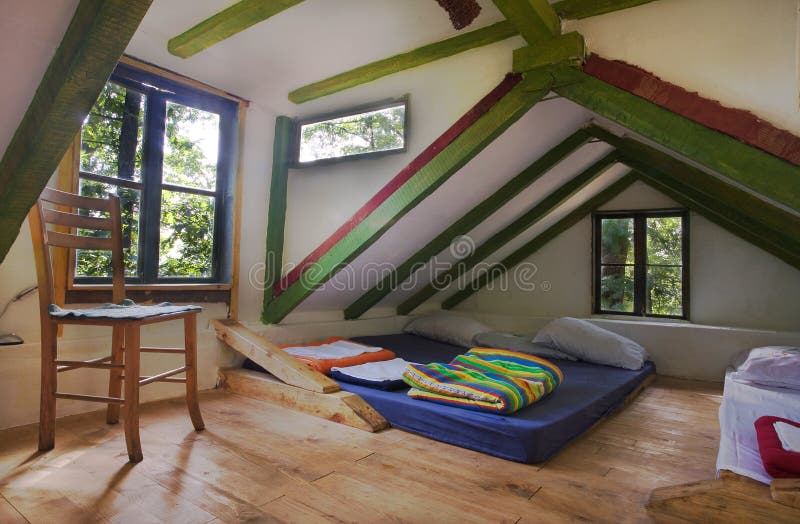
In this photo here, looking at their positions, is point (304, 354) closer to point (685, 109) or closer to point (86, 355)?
point (86, 355)

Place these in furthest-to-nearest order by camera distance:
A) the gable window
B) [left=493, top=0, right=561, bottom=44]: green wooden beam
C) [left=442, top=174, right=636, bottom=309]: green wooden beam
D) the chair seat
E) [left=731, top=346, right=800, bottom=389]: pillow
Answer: [left=442, top=174, right=636, bottom=309]: green wooden beam
the gable window
[left=731, top=346, right=800, bottom=389]: pillow
[left=493, top=0, right=561, bottom=44]: green wooden beam
the chair seat

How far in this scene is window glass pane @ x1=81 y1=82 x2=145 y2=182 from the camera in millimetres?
2414

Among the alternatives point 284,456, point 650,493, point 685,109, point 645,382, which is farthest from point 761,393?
point 284,456

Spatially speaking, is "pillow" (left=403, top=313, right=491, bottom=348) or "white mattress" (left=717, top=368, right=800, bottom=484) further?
"pillow" (left=403, top=313, right=491, bottom=348)

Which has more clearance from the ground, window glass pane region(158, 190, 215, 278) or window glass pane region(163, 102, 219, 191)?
window glass pane region(163, 102, 219, 191)

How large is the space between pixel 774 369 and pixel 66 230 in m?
4.06

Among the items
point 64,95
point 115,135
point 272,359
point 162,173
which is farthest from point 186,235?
point 64,95

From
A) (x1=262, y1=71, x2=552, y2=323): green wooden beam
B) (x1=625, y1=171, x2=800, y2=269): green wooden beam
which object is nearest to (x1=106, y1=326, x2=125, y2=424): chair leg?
(x1=262, y1=71, x2=552, y2=323): green wooden beam

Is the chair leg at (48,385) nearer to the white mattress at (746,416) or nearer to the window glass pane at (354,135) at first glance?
the window glass pane at (354,135)

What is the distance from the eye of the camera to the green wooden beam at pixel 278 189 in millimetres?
3189

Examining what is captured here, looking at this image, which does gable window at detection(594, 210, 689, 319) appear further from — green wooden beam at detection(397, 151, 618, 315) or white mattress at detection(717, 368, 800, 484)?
white mattress at detection(717, 368, 800, 484)

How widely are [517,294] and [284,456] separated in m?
3.59

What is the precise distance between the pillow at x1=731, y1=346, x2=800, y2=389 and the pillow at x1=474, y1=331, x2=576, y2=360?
3.55 ft

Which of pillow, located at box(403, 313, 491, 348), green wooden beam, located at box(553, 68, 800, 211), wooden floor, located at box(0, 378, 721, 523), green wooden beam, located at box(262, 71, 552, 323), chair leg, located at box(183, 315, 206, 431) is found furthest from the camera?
pillow, located at box(403, 313, 491, 348)
